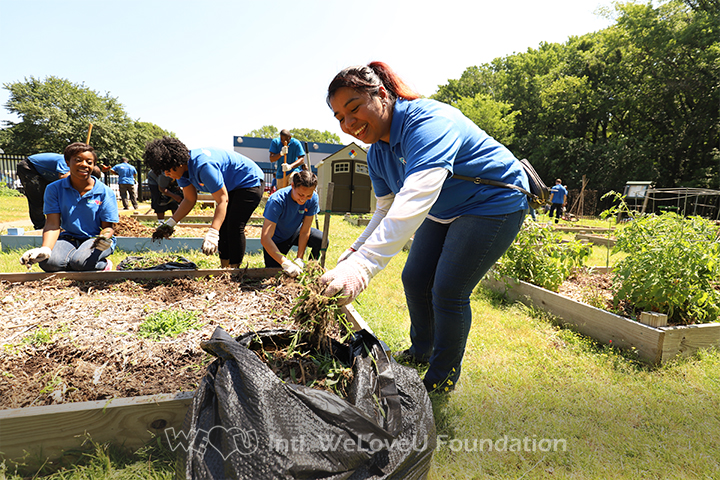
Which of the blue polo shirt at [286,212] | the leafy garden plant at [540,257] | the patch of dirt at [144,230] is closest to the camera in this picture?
the blue polo shirt at [286,212]

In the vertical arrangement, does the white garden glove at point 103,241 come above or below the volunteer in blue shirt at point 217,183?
below

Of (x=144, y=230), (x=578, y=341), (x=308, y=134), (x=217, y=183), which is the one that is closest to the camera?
(x=578, y=341)

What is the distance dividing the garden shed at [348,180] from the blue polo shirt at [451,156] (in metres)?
13.1

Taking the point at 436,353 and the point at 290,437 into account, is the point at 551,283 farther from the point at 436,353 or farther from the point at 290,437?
the point at 290,437

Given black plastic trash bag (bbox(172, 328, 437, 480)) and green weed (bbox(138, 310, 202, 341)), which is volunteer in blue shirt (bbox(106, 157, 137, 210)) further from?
black plastic trash bag (bbox(172, 328, 437, 480))

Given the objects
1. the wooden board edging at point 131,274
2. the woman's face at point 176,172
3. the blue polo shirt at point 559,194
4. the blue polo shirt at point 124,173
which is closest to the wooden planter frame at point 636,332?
the wooden board edging at point 131,274

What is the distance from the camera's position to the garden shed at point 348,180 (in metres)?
14.7

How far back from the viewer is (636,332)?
242cm

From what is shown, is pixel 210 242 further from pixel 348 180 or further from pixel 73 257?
pixel 348 180

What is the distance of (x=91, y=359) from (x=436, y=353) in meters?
1.80

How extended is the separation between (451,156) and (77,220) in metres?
3.46

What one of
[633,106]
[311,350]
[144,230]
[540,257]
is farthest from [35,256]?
[633,106]

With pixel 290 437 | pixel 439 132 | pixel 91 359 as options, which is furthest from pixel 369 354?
pixel 91 359

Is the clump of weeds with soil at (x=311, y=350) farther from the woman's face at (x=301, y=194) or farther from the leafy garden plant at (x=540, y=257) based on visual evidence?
Result: the leafy garden plant at (x=540, y=257)
